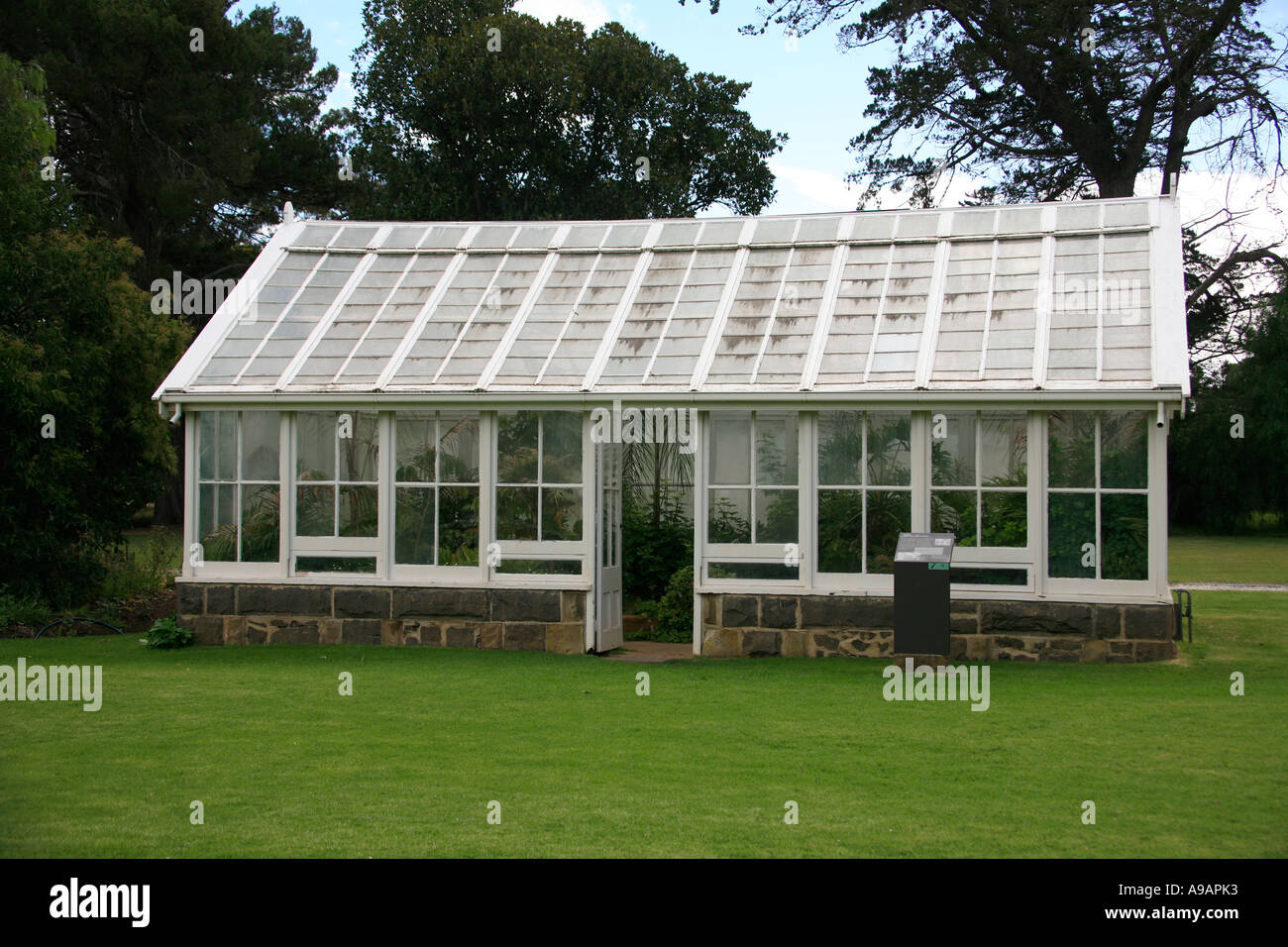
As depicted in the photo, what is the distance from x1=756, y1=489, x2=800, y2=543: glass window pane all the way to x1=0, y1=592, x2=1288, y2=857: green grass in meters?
1.44

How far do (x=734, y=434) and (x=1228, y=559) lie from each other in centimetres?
1940

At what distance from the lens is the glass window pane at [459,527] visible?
13062mm

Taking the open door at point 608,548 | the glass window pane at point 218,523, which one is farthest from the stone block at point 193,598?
the open door at point 608,548

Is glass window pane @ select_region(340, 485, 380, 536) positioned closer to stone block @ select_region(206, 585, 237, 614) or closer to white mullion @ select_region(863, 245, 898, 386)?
stone block @ select_region(206, 585, 237, 614)

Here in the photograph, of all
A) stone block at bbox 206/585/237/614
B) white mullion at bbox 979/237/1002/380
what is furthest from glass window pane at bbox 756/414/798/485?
stone block at bbox 206/585/237/614

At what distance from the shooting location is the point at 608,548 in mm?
13430

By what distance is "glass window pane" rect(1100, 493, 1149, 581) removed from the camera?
37.6 feet

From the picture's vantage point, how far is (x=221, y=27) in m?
29.3

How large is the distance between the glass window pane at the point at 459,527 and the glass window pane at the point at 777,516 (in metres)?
2.97

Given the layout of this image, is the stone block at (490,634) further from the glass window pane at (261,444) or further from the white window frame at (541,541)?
the glass window pane at (261,444)

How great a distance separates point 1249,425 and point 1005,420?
1082 inches

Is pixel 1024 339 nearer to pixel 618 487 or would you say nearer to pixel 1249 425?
pixel 618 487

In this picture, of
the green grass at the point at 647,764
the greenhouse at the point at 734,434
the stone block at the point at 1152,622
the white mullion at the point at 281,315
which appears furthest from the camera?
the white mullion at the point at 281,315

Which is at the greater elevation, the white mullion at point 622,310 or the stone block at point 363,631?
the white mullion at point 622,310
